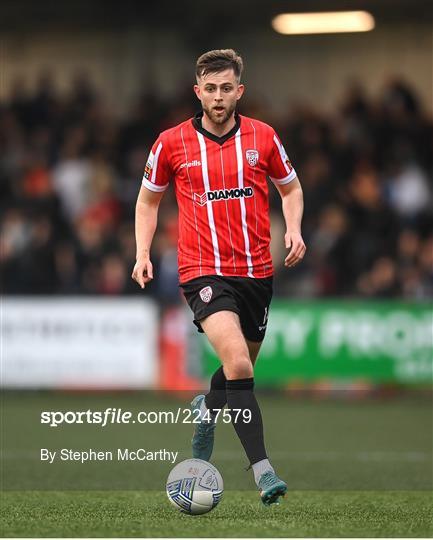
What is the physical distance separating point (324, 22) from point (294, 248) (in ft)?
42.5

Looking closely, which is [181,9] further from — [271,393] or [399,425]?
[399,425]

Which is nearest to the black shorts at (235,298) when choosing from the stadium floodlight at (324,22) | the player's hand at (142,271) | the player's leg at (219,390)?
the player's leg at (219,390)

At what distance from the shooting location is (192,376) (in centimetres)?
1417

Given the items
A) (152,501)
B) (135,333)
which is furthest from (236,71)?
(135,333)

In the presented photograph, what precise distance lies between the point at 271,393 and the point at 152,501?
7576 mm

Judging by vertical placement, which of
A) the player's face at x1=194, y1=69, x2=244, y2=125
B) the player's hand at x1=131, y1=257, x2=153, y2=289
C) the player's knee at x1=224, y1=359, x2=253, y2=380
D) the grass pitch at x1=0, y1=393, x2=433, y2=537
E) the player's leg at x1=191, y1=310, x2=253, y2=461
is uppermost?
the player's face at x1=194, y1=69, x2=244, y2=125

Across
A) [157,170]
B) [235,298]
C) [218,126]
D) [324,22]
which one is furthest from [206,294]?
[324,22]

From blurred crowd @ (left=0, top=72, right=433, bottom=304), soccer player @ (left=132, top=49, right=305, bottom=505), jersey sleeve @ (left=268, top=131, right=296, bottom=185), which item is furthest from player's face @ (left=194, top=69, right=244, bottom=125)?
blurred crowd @ (left=0, top=72, right=433, bottom=304)

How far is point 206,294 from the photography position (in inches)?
252

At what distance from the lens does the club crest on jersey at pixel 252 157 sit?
21.4ft

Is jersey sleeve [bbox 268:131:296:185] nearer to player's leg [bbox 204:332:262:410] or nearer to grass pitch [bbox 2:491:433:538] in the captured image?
player's leg [bbox 204:332:262:410]

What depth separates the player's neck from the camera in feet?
21.5

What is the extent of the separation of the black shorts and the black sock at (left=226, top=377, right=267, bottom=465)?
39 cm

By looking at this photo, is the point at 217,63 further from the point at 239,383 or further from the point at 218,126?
the point at 239,383
